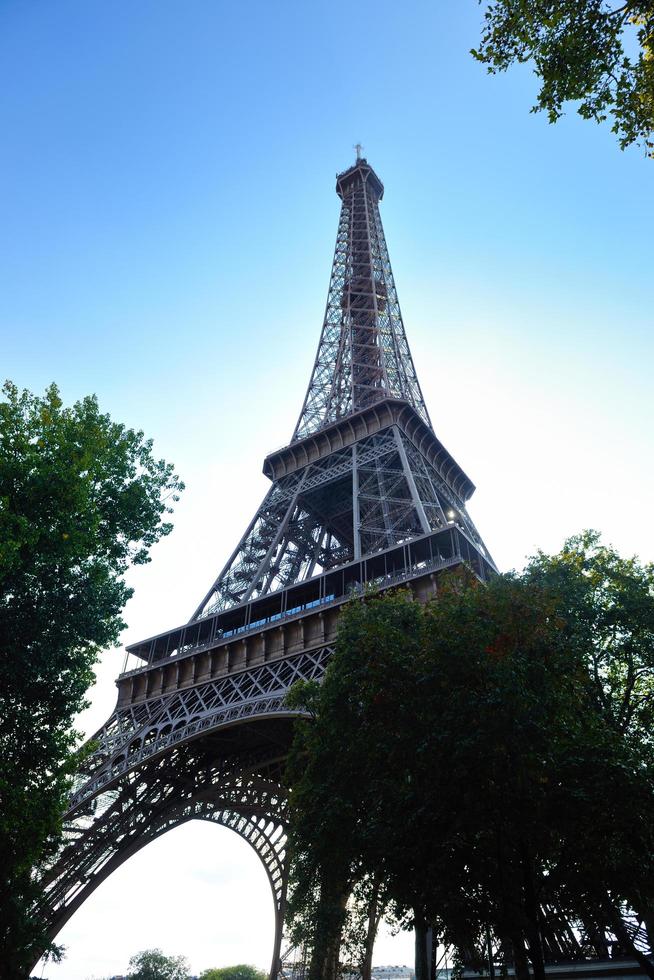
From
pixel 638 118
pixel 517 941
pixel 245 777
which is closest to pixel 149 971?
pixel 245 777

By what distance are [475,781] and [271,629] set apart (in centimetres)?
1515

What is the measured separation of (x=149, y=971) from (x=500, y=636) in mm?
72447

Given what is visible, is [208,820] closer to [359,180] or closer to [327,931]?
[327,931]

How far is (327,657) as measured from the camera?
75.6 ft

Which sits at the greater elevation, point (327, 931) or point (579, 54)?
point (579, 54)

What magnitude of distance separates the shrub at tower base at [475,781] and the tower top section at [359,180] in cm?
6066

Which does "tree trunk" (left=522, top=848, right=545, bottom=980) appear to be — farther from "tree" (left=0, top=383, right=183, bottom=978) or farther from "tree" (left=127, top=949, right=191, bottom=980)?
"tree" (left=127, top=949, right=191, bottom=980)

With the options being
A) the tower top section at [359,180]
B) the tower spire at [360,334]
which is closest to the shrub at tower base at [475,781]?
the tower spire at [360,334]

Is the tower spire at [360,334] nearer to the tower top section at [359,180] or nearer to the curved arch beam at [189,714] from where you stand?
the tower top section at [359,180]

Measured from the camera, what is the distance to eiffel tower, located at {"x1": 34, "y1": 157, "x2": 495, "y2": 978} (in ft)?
78.9

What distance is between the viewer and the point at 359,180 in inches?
2596

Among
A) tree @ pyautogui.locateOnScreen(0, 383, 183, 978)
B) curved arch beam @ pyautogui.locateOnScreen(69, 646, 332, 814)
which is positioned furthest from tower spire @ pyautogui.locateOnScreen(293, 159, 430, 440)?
tree @ pyautogui.locateOnScreen(0, 383, 183, 978)

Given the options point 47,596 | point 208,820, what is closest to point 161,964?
point 208,820

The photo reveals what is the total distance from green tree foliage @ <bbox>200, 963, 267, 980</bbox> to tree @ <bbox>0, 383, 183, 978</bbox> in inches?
3157
